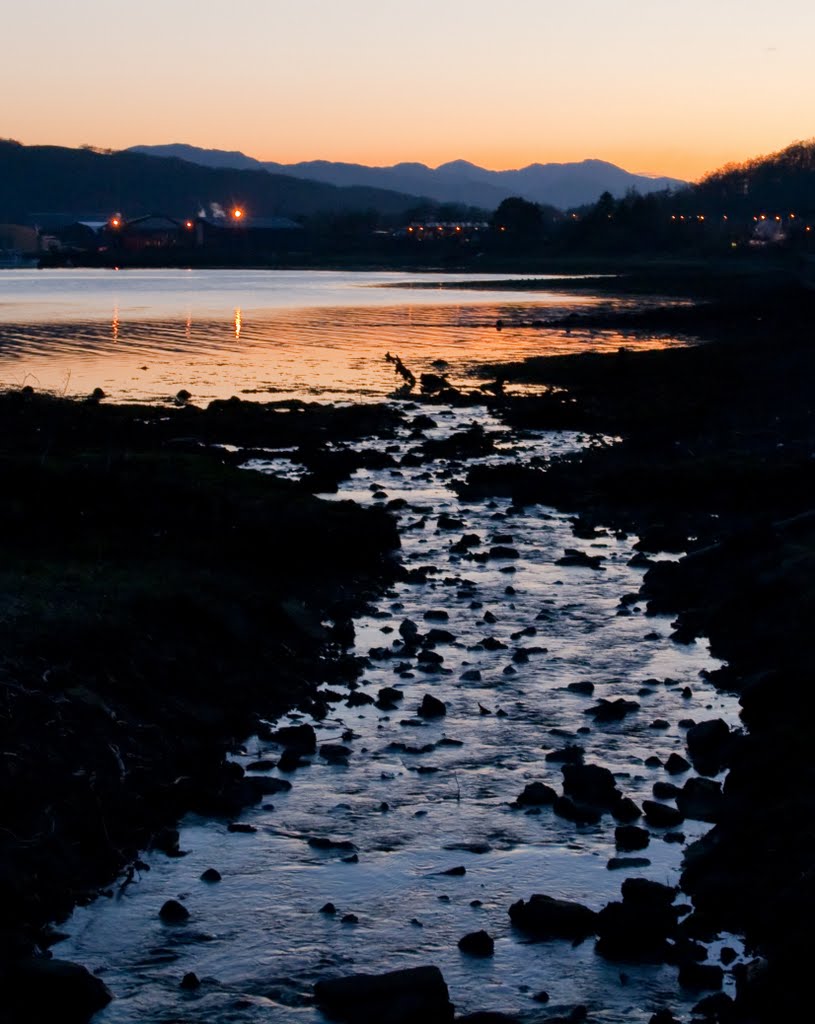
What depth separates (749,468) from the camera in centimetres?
2769

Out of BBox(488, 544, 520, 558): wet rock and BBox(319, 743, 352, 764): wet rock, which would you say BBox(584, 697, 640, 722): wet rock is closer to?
BBox(319, 743, 352, 764): wet rock

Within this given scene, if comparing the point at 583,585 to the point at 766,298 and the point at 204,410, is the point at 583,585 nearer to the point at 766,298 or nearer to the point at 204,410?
the point at 204,410

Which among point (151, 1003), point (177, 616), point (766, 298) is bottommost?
point (151, 1003)

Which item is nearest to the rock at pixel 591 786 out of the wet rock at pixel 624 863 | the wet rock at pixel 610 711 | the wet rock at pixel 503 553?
the wet rock at pixel 624 863

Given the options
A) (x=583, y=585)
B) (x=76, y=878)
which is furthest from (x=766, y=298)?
(x=76, y=878)

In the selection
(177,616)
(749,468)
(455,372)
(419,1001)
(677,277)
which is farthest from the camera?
(677,277)

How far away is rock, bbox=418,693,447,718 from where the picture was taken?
46.4 ft

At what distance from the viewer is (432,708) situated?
1417 centimetres

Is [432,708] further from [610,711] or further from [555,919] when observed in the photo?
[555,919]

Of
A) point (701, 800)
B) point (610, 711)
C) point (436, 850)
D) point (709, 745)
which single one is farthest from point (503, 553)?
point (436, 850)

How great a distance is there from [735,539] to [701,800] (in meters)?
9.22

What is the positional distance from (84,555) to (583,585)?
25.3ft

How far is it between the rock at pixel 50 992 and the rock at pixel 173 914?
1164mm

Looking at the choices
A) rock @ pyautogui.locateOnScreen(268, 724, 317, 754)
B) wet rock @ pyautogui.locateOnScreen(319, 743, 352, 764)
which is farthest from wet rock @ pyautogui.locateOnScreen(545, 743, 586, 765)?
rock @ pyautogui.locateOnScreen(268, 724, 317, 754)
